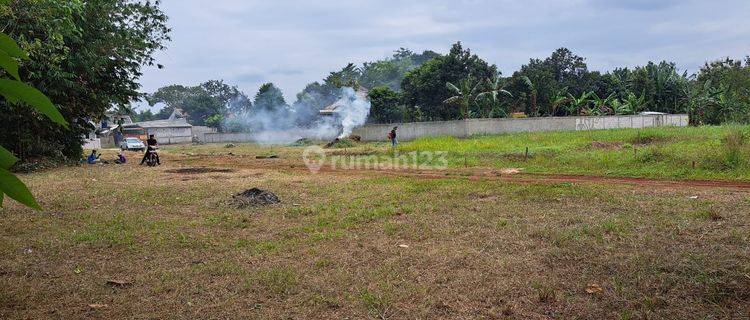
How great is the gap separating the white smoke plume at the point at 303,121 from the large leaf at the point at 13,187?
39.3m

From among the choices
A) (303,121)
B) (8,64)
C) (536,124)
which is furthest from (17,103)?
(303,121)

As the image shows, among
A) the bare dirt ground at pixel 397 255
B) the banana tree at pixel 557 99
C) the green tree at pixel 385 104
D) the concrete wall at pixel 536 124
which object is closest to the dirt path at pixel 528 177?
the bare dirt ground at pixel 397 255

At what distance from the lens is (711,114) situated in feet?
126

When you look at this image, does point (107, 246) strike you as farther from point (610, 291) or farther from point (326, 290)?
point (610, 291)

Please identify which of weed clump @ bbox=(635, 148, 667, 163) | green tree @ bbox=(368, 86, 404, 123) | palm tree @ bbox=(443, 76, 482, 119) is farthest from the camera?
green tree @ bbox=(368, 86, 404, 123)

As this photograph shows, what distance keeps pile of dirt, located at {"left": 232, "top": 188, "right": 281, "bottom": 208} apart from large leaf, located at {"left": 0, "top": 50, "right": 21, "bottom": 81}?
29.4ft

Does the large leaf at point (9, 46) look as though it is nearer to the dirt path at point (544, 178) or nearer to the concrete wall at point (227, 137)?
the dirt path at point (544, 178)

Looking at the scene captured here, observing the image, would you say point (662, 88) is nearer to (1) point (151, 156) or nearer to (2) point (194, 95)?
(1) point (151, 156)

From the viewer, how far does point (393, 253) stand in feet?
20.9

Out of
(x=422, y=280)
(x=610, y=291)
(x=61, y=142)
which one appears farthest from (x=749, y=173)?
(x=61, y=142)

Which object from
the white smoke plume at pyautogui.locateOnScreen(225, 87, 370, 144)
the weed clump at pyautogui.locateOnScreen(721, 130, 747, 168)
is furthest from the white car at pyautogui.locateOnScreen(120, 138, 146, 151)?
the weed clump at pyautogui.locateOnScreen(721, 130, 747, 168)

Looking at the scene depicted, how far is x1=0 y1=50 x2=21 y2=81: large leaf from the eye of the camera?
1020 mm

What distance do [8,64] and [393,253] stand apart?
5.58m

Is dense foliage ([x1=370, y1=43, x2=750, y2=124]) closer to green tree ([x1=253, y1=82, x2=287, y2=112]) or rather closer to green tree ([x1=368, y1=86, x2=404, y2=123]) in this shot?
green tree ([x1=368, y1=86, x2=404, y2=123])
